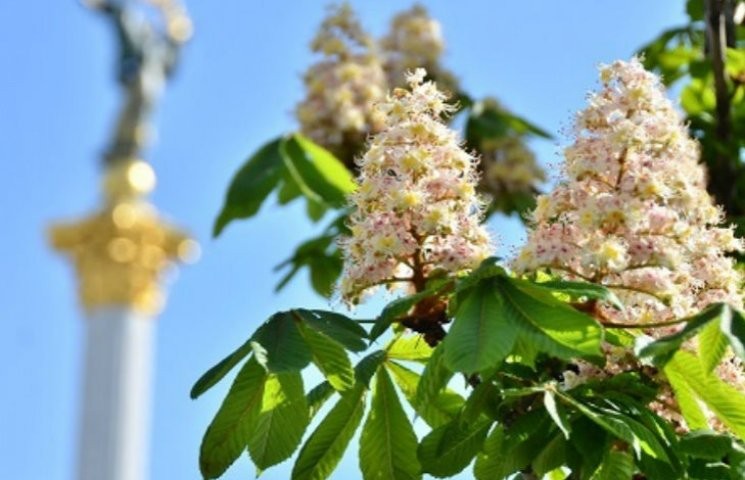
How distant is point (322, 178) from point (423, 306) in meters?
2.34

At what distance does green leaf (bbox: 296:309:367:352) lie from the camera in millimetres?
2928

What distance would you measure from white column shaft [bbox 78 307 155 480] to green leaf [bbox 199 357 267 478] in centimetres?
1842

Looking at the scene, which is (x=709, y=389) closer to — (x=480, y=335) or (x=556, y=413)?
(x=556, y=413)

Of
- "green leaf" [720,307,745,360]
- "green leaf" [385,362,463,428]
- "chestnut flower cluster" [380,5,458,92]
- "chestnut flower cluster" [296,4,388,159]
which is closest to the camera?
"green leaf" [720,307,745,360]

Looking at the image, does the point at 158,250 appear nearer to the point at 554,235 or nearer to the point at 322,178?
the point at 322,178

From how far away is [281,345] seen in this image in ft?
9.45

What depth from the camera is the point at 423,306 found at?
3035 millimetres

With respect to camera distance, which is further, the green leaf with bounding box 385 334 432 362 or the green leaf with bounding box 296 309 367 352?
the green leaf with bounding box 385 334 432 362

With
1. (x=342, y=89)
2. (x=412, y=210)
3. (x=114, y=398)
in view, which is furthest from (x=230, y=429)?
(x=114, y=398)

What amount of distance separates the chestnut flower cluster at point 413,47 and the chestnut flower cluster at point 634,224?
3.82 metres

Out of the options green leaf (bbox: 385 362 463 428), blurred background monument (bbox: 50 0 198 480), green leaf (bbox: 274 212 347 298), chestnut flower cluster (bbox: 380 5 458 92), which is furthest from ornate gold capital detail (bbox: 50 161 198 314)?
green leaf (bbox: 385 362 463 428)

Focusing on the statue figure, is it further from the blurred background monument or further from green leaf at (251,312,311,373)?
green leaf at (251,312,311,373)

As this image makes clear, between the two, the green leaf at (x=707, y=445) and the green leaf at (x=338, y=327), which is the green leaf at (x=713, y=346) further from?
the green leaf at (x=338, y=327)

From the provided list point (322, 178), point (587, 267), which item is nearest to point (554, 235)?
point (587, 267)
